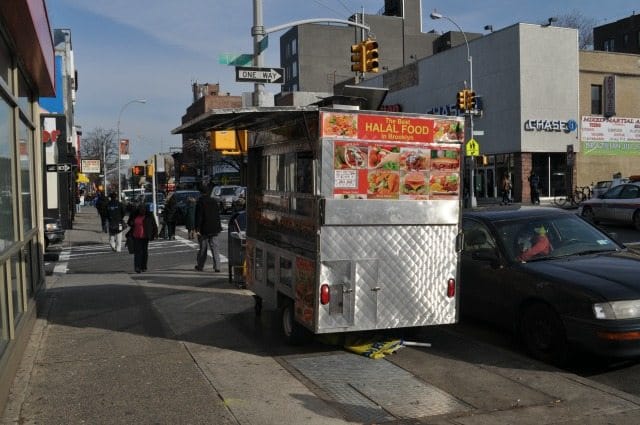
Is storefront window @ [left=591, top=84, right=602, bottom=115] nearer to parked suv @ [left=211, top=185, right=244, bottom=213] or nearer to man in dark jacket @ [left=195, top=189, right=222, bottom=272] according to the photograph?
parked suv @ [left=211, top=185, right=244, bottom=213]

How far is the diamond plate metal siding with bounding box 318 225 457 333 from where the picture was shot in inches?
238

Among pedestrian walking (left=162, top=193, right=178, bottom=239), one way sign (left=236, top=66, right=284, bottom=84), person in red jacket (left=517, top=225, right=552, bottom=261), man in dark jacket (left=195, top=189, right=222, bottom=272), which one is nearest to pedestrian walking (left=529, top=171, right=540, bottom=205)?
pedestrian walking (left=162, top=193, right=178, bottom=239)

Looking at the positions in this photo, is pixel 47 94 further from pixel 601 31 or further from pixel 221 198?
pixel 601 31

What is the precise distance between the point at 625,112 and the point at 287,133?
34.6 metres

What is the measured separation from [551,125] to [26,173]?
102 feet

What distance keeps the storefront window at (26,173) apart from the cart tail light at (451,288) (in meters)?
4.77

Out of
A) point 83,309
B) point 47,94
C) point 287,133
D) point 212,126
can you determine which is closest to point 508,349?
point 287,133

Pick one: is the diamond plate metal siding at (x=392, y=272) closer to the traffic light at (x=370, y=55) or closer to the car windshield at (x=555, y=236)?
the car windshield at (x=555, y=236)

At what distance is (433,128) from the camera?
6.45m

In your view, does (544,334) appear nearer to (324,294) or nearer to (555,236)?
→ (555,236)

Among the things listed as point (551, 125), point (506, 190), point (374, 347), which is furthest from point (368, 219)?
point (551, 125)

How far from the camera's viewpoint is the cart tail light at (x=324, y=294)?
5.98 meters

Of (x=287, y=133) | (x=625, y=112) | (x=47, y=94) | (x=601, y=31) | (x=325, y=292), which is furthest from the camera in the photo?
(x=601, y=31)

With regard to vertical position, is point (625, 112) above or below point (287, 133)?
above
